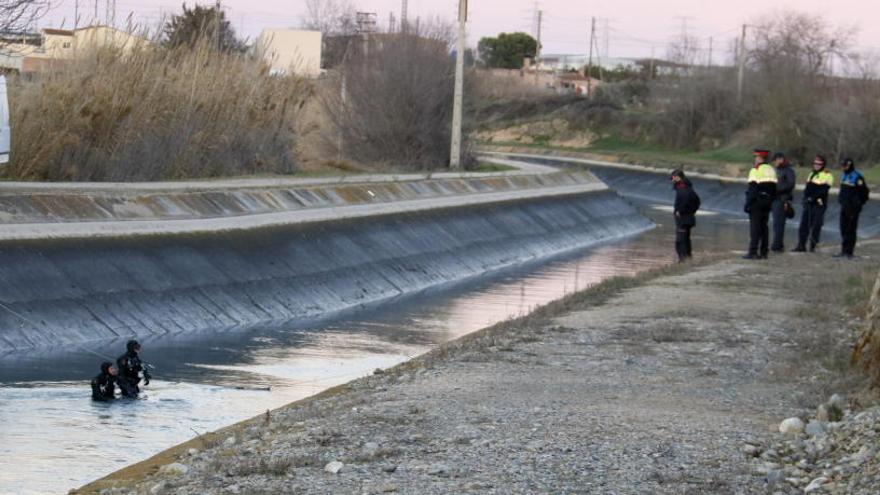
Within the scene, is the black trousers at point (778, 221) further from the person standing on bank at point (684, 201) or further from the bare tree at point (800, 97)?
the bare tree at point (800, 97)

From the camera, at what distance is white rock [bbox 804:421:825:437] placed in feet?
38.2

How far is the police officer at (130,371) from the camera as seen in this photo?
601 inches

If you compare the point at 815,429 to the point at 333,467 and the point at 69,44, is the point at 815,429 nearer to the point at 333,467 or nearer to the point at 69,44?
the point at 333,467

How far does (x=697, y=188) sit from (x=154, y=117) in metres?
41.2

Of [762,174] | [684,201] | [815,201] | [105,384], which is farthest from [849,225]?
[105,384]

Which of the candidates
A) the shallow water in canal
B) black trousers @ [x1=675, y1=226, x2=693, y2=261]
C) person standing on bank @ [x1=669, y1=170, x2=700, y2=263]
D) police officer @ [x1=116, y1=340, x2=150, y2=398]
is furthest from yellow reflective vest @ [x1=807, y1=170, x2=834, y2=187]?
police officer @ [x1=116, y1=340, x2=150, y2=398]

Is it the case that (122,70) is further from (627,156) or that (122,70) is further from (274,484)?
(627,156)

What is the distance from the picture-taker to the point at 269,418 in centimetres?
1362

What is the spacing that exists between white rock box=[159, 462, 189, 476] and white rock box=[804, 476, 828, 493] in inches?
170

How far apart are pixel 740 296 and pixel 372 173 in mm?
24946

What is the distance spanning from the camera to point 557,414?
40.9 ft

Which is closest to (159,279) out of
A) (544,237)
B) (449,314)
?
(449,314)

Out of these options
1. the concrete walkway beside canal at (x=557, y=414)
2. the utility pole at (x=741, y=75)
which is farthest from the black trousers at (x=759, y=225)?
the utility pole at (x=741, y=75)

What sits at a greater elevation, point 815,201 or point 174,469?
point 815,201
